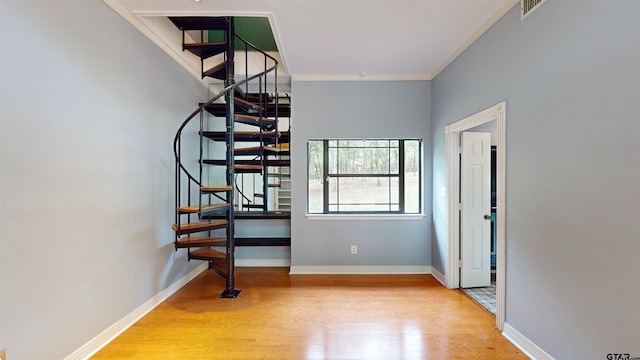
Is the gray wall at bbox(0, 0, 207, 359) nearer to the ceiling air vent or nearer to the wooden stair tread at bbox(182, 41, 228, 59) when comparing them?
Result: the wooden stair tread at bbox(182, 41, 228, 59)

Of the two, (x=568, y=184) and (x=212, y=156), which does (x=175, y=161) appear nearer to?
(x=212, y=156)

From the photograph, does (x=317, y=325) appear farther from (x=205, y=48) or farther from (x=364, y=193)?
(x=205, y=48)

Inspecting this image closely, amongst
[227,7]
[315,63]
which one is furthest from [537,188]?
[227,7]

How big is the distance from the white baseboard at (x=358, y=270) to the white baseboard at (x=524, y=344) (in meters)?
1.47

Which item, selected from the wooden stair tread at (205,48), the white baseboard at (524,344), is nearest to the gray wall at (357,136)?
the wooden stair tread at (205,48)

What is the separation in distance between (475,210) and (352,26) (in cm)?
249

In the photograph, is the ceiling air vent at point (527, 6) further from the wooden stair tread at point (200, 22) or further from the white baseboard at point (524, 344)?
the wooden stair tread at point (200, 22)

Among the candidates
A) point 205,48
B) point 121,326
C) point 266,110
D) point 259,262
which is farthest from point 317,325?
point 205,48

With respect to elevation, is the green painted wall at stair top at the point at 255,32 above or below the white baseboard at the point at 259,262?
above

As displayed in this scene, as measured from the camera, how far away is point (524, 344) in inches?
77.5

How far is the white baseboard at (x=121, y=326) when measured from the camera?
1890 mm

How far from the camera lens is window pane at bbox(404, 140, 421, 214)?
12.4 feet

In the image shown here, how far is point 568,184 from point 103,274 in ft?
10.9

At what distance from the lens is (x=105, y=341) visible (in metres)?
2.06
